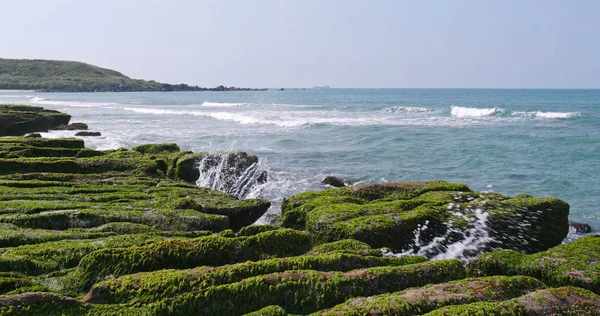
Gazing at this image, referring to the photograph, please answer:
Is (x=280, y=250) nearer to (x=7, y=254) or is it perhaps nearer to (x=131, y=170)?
(x=7, y=254)

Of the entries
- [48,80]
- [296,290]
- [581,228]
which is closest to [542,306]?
[296,290]

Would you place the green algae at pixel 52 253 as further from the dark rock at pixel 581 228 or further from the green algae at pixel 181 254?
the dark rock at pixel 581 228

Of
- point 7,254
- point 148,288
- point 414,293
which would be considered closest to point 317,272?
point 414,293

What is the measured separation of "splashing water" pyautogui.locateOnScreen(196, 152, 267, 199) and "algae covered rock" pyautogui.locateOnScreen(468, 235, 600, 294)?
10384mm

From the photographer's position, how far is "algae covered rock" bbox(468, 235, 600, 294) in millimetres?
5727

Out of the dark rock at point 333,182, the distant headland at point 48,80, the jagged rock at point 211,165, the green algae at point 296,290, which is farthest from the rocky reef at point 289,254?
the distant headland at point 48,80

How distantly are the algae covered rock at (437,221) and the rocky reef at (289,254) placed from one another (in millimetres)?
25

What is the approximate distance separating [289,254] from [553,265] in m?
3.70

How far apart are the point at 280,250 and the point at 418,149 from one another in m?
23.8

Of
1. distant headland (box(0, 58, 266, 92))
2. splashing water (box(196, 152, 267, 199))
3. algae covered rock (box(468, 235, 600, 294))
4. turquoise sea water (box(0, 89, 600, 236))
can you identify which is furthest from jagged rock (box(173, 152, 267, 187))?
distant headland (box(0, 58, 266, 92))

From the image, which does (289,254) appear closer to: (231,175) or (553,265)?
(553,265)

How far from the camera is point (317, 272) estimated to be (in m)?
5.18

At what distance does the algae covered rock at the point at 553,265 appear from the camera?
573cm

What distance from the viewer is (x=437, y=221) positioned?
8242 millimetres
